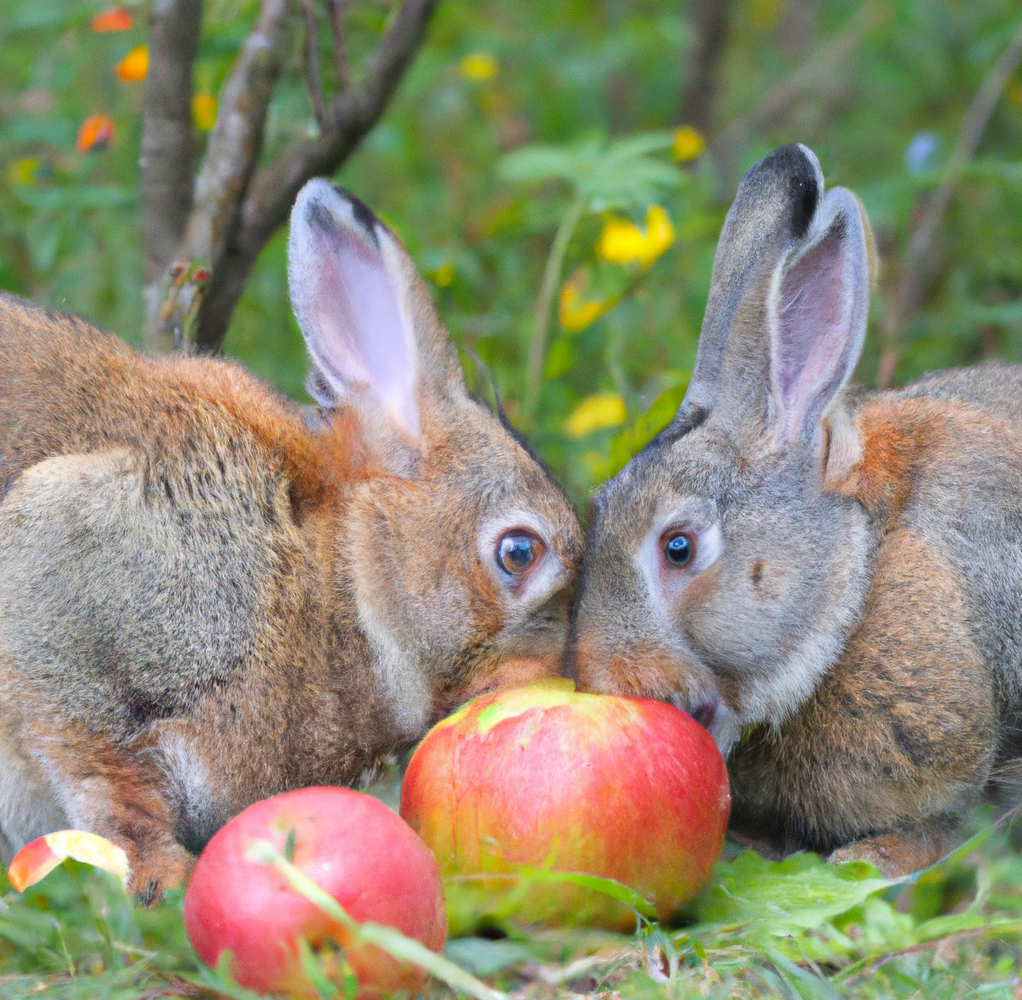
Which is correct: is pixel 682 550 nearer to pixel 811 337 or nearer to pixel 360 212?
pixel 811 337

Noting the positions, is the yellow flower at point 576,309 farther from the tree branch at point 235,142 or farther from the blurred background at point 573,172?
the tree branch at point 235,142

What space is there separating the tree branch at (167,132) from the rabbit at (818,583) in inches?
90.3

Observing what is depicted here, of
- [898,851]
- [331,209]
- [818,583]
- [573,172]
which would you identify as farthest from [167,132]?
[898,851]

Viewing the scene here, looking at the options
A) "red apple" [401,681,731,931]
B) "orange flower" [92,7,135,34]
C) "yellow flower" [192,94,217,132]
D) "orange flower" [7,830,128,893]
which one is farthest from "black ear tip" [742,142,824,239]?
"yellow flower" [192,94,217,132]

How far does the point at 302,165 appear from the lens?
530 cm

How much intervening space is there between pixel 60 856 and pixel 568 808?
127cm

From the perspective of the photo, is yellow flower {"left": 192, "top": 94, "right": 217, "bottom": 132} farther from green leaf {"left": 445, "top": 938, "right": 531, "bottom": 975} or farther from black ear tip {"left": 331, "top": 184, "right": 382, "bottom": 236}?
green leaf {"left": 445, "top": 938, "right": 531, "bottom": 975}

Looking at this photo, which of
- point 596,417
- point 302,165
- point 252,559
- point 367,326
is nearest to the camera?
point 252,559

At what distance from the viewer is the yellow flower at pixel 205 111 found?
20.0ft

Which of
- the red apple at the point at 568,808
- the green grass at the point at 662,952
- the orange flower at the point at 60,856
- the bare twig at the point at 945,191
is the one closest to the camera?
the green grass at the point at 662,952

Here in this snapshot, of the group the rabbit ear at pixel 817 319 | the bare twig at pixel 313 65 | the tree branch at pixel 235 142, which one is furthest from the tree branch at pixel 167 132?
the rabbit ear at pixel 817 319

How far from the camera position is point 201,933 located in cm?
280

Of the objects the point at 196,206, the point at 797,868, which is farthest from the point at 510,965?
the point at 196,206

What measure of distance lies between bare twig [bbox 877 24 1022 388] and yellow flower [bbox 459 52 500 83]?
2.90 metres
